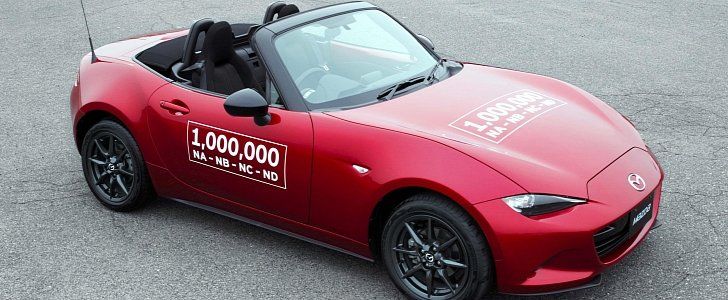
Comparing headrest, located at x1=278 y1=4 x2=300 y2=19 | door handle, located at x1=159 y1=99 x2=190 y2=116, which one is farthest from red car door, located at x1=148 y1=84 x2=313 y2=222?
headrest, located at x1=278 y1=4 x2=300 y2=19

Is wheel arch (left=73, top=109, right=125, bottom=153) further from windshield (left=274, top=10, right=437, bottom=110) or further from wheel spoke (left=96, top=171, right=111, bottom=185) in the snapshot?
windshield (left=274, top=10, right=437, bottom=110)

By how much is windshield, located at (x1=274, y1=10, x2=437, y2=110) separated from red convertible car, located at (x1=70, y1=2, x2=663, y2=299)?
0.01 metres

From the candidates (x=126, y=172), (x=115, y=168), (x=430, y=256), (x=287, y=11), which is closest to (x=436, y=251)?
Answer: (x=430, y=256)

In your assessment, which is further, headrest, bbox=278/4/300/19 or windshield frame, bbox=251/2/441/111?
headrest, bbox=278/4/300/19

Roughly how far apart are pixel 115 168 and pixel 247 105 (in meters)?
1.53

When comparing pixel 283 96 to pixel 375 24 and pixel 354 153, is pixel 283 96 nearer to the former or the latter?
pixel 354 153

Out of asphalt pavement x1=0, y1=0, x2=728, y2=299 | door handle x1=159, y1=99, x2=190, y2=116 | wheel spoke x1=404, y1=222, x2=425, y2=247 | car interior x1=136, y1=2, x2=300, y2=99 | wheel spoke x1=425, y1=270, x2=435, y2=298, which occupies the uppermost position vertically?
car interior x1=136, y1=2, x2=300, y2=99

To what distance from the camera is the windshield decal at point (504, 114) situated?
183 inches

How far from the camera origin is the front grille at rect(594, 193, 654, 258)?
14.1 feet

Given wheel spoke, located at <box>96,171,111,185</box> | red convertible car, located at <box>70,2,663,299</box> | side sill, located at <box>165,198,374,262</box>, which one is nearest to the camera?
red convertible car, located at <box>70,2,663,299</box>

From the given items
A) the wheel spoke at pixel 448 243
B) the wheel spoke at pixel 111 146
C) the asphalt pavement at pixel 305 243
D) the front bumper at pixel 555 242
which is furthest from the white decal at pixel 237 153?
the front bumper at pixel 555 242

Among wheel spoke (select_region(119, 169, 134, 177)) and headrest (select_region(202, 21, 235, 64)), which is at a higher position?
headrest (select_region(202, 21, 235, 64))

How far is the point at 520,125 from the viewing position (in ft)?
15.7

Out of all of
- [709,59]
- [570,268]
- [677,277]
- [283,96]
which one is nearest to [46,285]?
A: [283,96]
